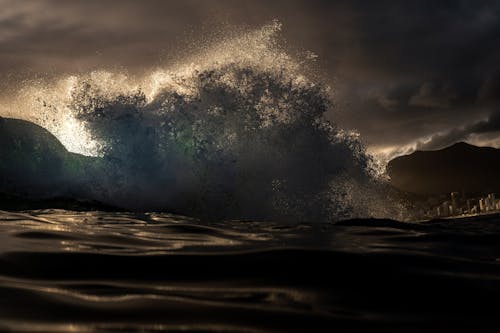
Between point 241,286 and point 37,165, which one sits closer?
point 241,286

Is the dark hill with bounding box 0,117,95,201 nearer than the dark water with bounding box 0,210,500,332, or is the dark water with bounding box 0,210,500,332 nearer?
the dark water with bounding box 0,210,500,332

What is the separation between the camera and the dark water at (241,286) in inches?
73.7

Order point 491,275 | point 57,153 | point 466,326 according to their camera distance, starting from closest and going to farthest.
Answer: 1. point 466,326
2. point 491,275
3. point 57,153

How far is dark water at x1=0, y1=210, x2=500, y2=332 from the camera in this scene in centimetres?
187

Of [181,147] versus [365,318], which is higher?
[181,147]

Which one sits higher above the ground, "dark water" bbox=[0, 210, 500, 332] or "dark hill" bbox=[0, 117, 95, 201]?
"dark hill" bbox=[0, 117, 95, 201]

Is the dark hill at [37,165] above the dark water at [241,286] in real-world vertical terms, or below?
above

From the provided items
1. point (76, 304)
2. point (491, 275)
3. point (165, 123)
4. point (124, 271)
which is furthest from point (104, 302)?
point (165, 123)

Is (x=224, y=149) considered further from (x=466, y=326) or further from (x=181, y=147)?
(x=466, y=326)

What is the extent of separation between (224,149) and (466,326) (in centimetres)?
1617

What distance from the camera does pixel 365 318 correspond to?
203 centimetres

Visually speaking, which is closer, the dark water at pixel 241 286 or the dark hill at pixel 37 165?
the dark water at pixel 241 286

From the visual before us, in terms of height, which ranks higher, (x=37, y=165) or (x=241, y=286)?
(x=37, y=165)

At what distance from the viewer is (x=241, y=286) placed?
2.69 metres
